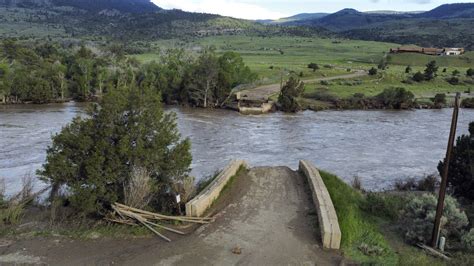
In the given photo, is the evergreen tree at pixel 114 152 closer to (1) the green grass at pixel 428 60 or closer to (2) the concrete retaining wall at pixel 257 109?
(2) the concrete retaining wall at pixel 257 109

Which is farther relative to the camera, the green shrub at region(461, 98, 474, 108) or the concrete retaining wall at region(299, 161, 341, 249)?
the green shrub at region(461, 98, 474, 108)

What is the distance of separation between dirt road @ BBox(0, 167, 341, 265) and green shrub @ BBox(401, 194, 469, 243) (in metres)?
2.51

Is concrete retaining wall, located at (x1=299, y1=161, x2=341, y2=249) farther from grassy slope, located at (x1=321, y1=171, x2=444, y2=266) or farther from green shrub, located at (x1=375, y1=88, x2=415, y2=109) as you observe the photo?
green shrub, located at (x1=375, y1=88, x2=415, y2=109)

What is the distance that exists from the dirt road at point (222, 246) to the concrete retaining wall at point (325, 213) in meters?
0.27

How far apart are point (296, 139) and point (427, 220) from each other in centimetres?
2558

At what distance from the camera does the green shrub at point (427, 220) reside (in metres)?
12.0

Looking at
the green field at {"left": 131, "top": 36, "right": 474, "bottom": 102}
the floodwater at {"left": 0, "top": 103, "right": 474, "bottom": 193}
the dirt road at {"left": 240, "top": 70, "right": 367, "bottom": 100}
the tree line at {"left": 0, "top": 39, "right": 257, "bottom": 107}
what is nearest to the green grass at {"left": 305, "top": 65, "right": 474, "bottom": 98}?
the green field at {"left": 131, "top": 36, "right": 474, "bottom": 102}

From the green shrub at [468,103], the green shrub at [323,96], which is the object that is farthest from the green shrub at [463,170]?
the green shrub at [468,103]

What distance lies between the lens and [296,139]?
3778 cm

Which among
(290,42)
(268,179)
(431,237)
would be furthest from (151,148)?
(290,42)

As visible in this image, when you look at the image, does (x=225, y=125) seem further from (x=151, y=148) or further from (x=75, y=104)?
(x=151, y=148)

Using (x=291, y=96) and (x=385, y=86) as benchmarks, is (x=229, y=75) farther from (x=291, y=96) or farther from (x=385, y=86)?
(x=385, y=86)

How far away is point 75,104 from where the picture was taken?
56.7 metres

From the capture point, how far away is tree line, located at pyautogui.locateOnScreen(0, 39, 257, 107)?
5584 cm
